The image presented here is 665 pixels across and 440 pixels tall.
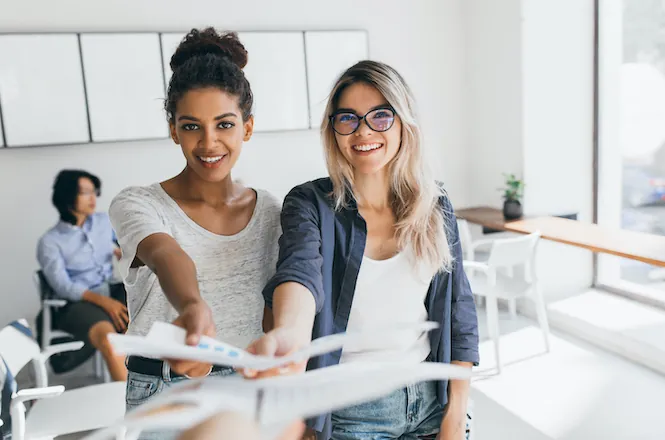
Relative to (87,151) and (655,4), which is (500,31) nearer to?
(655,4)

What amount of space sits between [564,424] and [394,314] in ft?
7.04

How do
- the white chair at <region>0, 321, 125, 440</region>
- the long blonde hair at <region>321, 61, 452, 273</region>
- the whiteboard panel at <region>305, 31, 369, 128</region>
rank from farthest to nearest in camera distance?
the whiteboard panel at <region>305, 31, 369, 128</region>
the white chair at <region>0, 321, 125, 440</region>
the long blonde hair at <region>321, 61, 452, 273</region>

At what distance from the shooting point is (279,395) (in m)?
0.54

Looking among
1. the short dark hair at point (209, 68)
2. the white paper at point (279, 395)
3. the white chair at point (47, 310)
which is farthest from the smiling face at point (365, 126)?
the white chair at point (47, 310)

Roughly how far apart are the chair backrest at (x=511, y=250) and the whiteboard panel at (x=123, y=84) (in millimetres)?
2625

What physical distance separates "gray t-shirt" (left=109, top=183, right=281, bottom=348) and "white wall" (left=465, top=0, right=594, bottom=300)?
3.88 meters

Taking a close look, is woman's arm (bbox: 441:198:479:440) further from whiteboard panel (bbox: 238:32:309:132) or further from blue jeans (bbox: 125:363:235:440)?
whiteboard panel (bbox: 238:32:309:132)

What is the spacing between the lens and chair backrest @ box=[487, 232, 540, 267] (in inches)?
139

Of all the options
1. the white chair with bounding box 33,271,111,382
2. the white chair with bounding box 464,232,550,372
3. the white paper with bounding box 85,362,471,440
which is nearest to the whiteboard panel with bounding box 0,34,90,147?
the white chair with bounding box 33,271,111,382

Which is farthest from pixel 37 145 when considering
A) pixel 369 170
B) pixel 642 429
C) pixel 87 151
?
pixel 642 429

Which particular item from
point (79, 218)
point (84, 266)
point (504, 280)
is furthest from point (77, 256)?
point (504, 280)

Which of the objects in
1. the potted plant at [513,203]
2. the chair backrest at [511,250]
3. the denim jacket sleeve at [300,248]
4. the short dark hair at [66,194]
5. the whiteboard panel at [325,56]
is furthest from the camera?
the whiteboard panel at [325,56]

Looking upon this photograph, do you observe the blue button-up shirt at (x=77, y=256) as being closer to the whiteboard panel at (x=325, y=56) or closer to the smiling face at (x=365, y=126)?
the whiteboard panel at (x=325, y=56)

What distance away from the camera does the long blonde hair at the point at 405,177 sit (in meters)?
1.33
